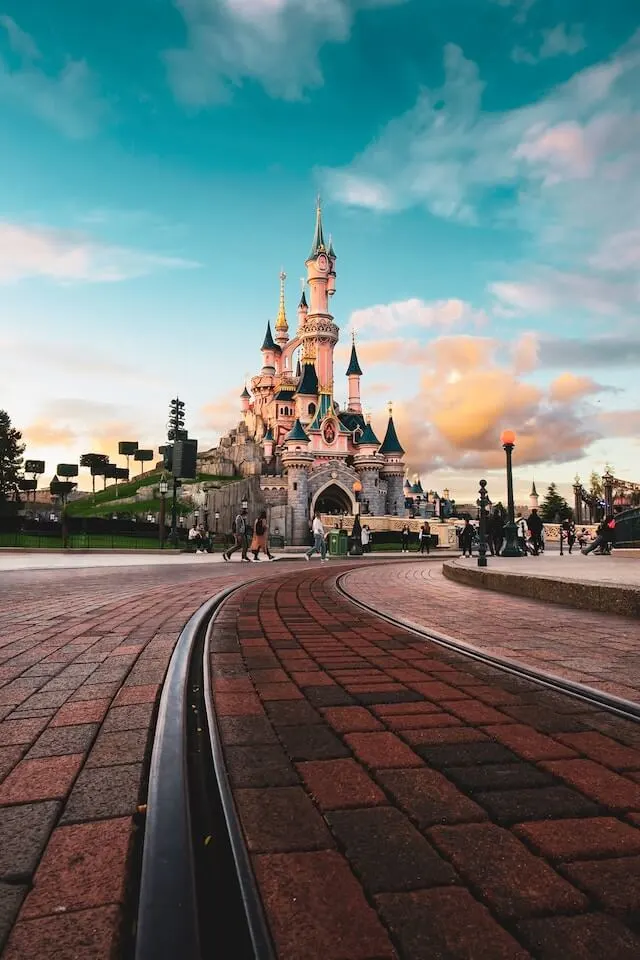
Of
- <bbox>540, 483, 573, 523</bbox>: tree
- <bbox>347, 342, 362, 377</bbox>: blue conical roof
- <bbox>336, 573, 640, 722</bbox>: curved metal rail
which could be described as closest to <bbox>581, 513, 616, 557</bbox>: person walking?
<bbox>336, 573, 640, 722</bbox>: curved metal rail

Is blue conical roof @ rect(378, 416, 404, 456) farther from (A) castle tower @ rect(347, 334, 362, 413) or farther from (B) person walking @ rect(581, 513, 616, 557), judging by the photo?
(B) person walking @ rect(581, 513, 616, 557)

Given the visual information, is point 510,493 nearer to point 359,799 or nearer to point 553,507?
point 359,799

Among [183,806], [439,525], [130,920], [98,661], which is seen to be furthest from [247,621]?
[439,525]

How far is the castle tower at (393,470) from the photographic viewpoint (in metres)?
74.6

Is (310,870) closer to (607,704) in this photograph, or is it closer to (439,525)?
(607,704)

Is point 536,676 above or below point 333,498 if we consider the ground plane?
below

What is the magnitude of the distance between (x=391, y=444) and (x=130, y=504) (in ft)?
138

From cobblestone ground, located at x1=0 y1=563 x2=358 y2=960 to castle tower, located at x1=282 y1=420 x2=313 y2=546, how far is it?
62159mm

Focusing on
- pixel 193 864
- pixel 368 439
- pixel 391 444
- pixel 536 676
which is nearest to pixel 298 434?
pixel 368 439

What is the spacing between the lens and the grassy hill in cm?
8712

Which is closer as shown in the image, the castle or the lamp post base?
the lamp post base

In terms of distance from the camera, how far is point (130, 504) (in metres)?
93.6

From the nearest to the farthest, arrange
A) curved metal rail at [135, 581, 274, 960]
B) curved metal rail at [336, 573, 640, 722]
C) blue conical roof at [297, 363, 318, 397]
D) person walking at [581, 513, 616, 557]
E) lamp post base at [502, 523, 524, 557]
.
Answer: curved metal rail at [135, 581, 274, 960], curved metal rail at [336, 573, 640, 722], lamp post base at [502, 523, 524, 557], person walking at [581, 513, 616, 557], blue conical roof at [297, 363, 318, 397]

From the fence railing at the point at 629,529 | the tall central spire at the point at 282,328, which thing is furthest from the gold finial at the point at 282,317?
the fence railing at the point at 629,529
